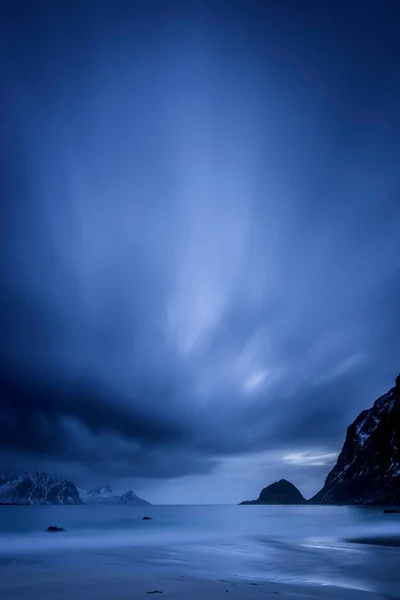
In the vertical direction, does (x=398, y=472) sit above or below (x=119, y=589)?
above

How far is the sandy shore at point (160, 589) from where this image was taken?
16.2 m

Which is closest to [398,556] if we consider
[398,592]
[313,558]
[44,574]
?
[313,558]

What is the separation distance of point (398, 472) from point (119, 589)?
217973mm

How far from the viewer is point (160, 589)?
714 inches

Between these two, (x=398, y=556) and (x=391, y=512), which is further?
(x=391, y=512)

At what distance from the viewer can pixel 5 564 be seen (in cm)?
3002

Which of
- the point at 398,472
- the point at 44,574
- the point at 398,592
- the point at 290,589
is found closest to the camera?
the point at 398,592

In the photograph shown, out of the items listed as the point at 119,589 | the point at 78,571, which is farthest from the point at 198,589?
the point at 78,571

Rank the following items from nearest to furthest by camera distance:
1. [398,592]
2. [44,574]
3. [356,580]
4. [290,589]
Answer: [398,592], [290,589], [356,580], [44,574]

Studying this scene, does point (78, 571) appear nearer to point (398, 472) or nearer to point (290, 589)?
point (290, 589)

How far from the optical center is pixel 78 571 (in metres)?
25.0

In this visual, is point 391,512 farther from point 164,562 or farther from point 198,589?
point 198,589

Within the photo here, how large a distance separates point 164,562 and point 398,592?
18.8 m

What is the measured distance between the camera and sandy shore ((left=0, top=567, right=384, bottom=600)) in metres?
16.2
